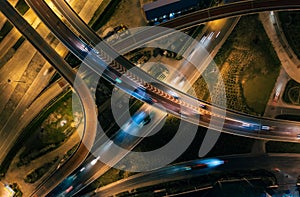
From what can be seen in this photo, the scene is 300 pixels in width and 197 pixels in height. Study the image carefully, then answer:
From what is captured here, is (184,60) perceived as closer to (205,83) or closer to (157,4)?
(205,83)

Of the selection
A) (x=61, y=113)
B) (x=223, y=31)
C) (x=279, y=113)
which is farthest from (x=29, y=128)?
(x=279, y=113)

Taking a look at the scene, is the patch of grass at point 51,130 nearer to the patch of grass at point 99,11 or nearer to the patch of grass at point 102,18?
the patch of grass at point 102,18

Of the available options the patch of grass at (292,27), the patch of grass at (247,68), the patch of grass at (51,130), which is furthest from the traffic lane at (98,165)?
the patch of grass at (292,27)

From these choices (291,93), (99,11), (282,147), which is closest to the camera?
(282,147)

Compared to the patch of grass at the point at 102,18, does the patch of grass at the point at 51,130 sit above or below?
below

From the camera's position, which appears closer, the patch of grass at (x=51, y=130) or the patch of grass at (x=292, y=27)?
the patch of grass at (x=51, y=130)

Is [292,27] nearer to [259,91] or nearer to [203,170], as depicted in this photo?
[259,91]

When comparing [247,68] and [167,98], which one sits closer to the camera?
[167,98]

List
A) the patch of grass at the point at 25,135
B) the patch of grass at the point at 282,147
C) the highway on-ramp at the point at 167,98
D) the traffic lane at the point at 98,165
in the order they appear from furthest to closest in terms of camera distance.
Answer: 1. the patch of grass at the point at 282,147
2. the patch of grass at the point at 25,135
3. the traffic lane at the point at 98,165
4. the highway on-ramp at the point at 167,98

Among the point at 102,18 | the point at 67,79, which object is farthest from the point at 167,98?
the point at 102,18
